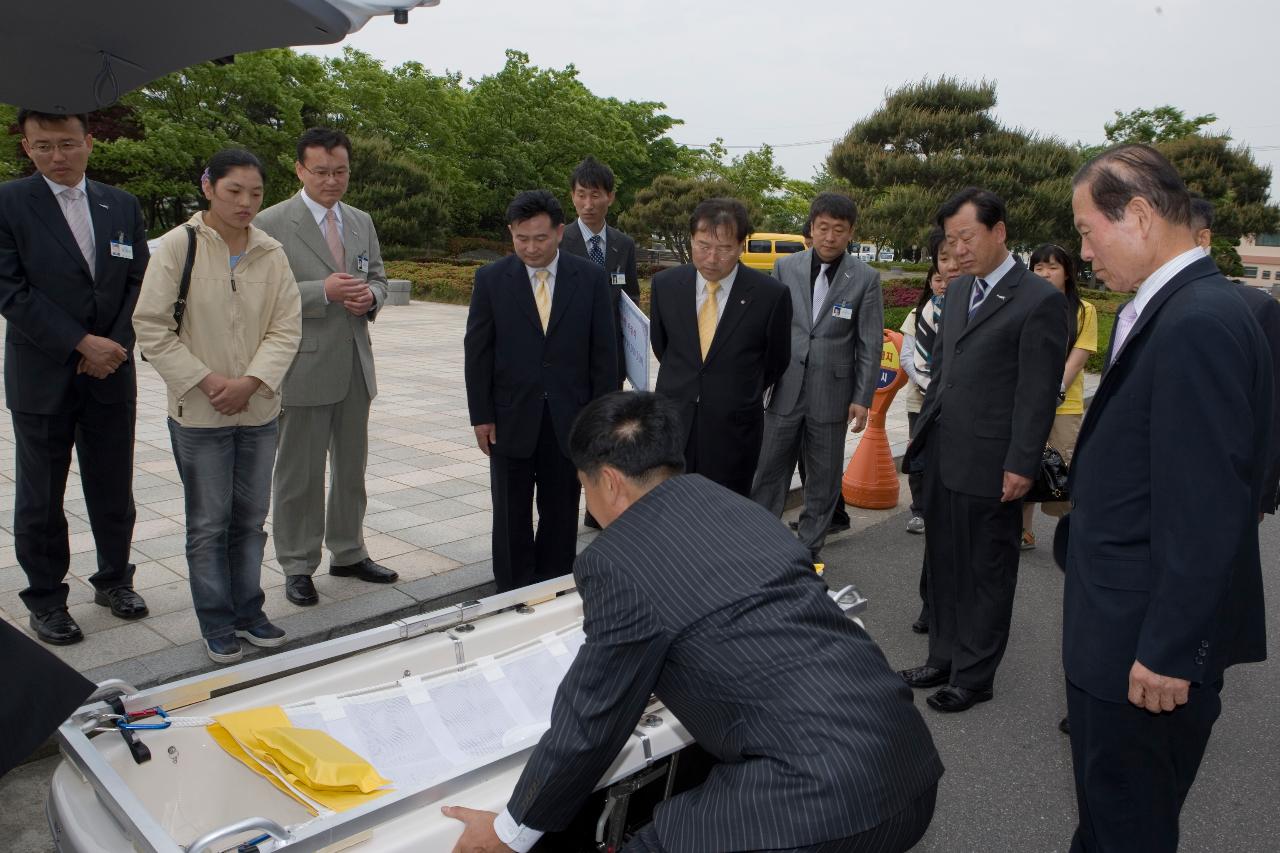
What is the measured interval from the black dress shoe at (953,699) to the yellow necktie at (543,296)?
2.28 metres

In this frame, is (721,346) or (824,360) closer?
(721,346)

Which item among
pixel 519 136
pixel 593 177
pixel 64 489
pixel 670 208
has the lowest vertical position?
pixel 64 489

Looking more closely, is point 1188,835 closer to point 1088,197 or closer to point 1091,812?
point 1091,812

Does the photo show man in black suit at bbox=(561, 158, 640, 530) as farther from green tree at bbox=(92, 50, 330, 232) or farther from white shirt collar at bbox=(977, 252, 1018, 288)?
green tree at bbox=(92, 50, 330, 232)

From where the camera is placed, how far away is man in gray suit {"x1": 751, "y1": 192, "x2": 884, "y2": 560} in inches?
191

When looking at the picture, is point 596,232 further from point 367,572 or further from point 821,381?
point 367,572

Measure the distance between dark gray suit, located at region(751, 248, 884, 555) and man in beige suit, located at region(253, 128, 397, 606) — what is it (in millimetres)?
2135

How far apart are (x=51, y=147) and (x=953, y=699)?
4155 mm

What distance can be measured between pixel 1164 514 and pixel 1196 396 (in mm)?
251

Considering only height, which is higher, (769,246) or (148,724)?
(769,246)

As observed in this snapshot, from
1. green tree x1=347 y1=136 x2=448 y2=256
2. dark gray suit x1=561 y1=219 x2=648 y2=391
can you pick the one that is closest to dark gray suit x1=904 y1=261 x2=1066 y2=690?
dark gray suit x1=561 y1=219 x2=648 y2=391

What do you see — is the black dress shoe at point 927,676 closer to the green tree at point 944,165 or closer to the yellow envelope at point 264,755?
the yellow envelope at point 264,755

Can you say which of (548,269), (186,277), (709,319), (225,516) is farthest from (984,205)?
(225,516)

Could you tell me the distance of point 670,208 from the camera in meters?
28.7
